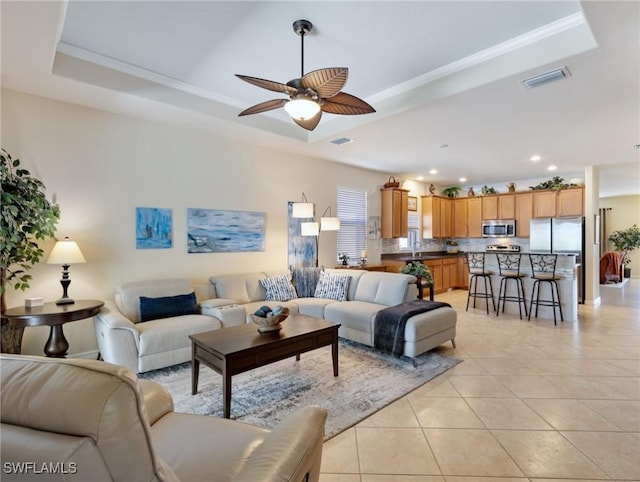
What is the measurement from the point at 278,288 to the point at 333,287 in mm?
794

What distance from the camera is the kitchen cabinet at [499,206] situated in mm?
7879

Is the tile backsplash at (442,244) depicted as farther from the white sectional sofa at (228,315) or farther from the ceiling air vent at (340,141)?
the ceiling air vent at (340,141)

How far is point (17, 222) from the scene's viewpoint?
9.00 feet

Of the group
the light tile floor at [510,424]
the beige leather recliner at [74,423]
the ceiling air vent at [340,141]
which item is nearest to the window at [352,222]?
the ceiling air vent at [340,141]

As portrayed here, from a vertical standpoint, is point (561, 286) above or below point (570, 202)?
below

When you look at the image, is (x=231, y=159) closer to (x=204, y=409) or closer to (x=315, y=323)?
(x=315, y=323)

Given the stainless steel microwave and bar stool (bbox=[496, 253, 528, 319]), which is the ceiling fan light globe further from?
the stainless steel microwave

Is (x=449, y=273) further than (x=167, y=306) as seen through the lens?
Yes

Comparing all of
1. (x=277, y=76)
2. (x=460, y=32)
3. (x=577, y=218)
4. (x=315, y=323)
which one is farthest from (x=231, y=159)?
(x=577, y=218)

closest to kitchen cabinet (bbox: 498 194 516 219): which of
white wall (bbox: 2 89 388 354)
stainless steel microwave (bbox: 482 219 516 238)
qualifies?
stainless steel microwave (bbox: 482 219 516 238)

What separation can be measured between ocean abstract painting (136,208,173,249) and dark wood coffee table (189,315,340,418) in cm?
185

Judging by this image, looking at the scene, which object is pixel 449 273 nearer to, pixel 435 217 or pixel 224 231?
pixel 435 217

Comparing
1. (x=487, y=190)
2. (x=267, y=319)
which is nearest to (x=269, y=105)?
(x=267, y=319)

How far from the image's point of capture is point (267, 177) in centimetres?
532
